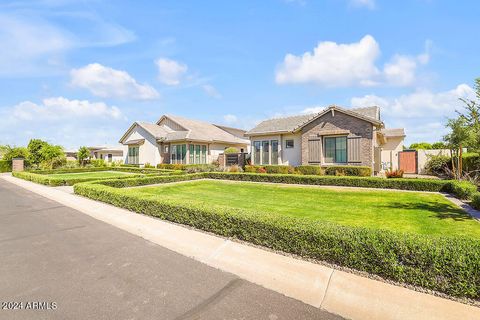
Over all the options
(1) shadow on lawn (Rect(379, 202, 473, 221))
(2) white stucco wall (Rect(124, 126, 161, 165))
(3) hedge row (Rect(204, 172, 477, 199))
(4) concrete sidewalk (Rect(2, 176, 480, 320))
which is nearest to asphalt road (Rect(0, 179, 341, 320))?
(4) concrete sidewalk (Rect(2, 176, 480, 320))

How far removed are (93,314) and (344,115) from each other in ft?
64.3

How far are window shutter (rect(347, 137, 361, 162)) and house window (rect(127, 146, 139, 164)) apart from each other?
2721 cm

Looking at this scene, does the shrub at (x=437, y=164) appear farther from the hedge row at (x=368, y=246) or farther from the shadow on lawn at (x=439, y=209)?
the hedge row at (x=368, y=246)

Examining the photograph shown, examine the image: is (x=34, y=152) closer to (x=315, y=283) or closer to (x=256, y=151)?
(x=256, y=151)

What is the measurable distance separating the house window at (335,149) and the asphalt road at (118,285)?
16.9m

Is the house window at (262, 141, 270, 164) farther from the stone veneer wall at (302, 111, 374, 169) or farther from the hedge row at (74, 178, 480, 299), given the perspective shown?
the hedge row at (74, 178, 480, 299)

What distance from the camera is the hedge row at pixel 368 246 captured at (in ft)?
13.4

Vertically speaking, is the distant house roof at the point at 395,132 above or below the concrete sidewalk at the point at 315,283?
above


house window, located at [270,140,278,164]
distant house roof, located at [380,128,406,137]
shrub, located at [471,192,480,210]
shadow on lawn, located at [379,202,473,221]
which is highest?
distant house roof, located at [380,128,406,137]

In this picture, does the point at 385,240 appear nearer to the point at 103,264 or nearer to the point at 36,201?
the point at 103,264

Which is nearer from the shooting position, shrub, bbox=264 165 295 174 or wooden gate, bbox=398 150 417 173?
shrub, bbox=264 165 295 174

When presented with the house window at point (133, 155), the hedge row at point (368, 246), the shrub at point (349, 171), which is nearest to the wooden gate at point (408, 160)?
the shrub at point (349, 171)

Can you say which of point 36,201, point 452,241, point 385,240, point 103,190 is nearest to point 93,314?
point 385,240

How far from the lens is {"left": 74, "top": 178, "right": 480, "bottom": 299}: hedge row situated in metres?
4.09
